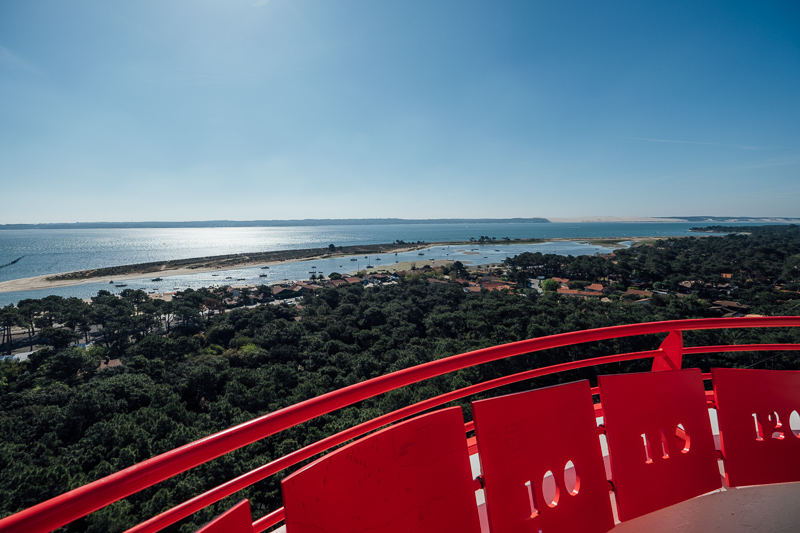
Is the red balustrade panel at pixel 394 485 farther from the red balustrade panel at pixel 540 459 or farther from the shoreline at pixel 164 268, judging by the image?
the shoreline at pixel 164 268

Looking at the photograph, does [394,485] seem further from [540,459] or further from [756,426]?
[756,426]

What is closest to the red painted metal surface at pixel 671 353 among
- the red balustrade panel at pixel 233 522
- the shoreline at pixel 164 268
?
the red balustrade panel at pixel 233 522

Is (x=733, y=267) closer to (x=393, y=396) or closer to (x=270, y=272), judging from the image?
(x=393, y=396)

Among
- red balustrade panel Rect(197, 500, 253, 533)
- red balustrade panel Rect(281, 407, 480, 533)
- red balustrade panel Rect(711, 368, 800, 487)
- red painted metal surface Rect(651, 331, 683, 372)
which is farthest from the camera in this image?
red painted metal surface Rect(651, 331, 683, 372)

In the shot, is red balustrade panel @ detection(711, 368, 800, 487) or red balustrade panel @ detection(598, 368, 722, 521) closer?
red balustrade panel @ detection(598, 368, 722, 521)

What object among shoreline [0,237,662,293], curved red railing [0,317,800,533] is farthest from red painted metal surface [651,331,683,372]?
A: shoreline [0,237,662,293]

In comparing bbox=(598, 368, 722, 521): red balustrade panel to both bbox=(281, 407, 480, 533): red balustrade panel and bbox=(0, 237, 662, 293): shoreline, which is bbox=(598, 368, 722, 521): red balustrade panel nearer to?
bbox=(281, 407, 480, 533): red balustrade panel

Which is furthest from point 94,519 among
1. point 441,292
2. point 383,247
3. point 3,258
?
point 3,258
